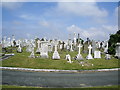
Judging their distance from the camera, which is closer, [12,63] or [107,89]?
[107,89]

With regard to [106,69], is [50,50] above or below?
above

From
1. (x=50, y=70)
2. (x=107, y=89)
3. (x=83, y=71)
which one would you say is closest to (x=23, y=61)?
(x=50, y=70)

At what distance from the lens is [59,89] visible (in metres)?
9.37

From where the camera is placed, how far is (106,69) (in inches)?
714

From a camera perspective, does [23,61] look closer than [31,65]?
No

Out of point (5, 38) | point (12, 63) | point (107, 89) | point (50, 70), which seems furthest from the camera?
point (5, 38)

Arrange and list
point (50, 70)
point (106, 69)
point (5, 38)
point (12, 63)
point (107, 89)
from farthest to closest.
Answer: point (5, 38) < point (12, 63) < point (106, 69) < point (50, 70) < point (107, 89)

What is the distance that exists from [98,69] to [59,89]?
9600mm

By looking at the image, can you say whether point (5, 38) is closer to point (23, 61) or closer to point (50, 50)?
point (50, 50)

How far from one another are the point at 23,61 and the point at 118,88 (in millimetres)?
13844

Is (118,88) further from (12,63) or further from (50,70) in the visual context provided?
(12,63)

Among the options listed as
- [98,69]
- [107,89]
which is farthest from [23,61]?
[107,89]

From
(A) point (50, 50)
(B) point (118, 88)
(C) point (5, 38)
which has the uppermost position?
(C) point (5, 38)

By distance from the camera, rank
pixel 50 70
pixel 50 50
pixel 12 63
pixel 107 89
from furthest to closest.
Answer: pixel 50 50 < pixel 12 63 < pixel 50 70 < pixel 107 89
